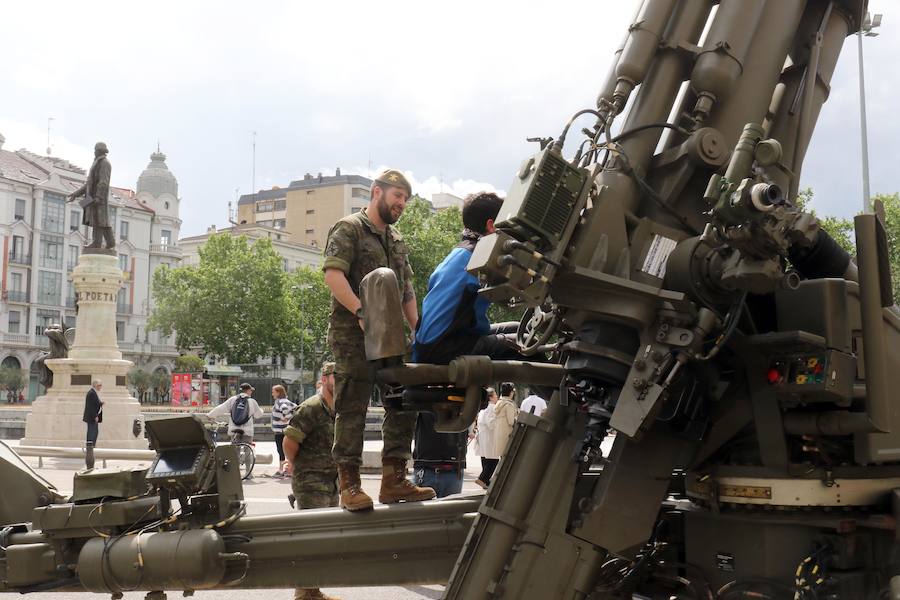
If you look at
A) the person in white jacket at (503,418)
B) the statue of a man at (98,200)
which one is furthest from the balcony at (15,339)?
the person in white jacket at (503,418)

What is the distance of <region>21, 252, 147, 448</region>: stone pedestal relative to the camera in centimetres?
2217

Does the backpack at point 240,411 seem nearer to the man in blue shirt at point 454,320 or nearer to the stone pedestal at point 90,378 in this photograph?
the stone pedestal at point 90,378

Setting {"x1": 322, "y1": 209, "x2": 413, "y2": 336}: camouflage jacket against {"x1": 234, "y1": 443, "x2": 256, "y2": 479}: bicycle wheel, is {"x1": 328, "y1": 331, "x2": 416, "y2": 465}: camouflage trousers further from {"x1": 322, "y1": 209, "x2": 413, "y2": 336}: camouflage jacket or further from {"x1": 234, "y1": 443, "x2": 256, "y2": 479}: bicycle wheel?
{"x1": 234, "y1": 443, "x2": 256, "y2": 479}: bicycle wheel

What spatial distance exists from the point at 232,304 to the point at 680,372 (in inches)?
2486

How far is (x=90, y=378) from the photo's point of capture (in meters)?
22.8

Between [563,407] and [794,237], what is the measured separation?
118 centimetres

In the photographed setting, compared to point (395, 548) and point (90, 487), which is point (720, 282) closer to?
point (395, 548)

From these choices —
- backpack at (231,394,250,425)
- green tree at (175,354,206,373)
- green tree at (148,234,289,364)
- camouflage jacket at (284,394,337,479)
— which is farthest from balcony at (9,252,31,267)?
camouflage jacket at (284,394,337,479)

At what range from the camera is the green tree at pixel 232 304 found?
64750mm

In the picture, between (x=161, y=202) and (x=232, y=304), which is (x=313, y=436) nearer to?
(x=232, y=304)

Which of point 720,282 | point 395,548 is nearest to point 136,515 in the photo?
point 395,548

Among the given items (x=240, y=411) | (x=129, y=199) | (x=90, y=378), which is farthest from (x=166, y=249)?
(x=240, y=411)

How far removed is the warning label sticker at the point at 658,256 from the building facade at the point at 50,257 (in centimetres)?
6902

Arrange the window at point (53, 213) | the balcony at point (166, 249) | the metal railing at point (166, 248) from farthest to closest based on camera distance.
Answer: the metal railing at point (166, 248) < the balcony at point (166, 249) < the window at point (53, 213)
